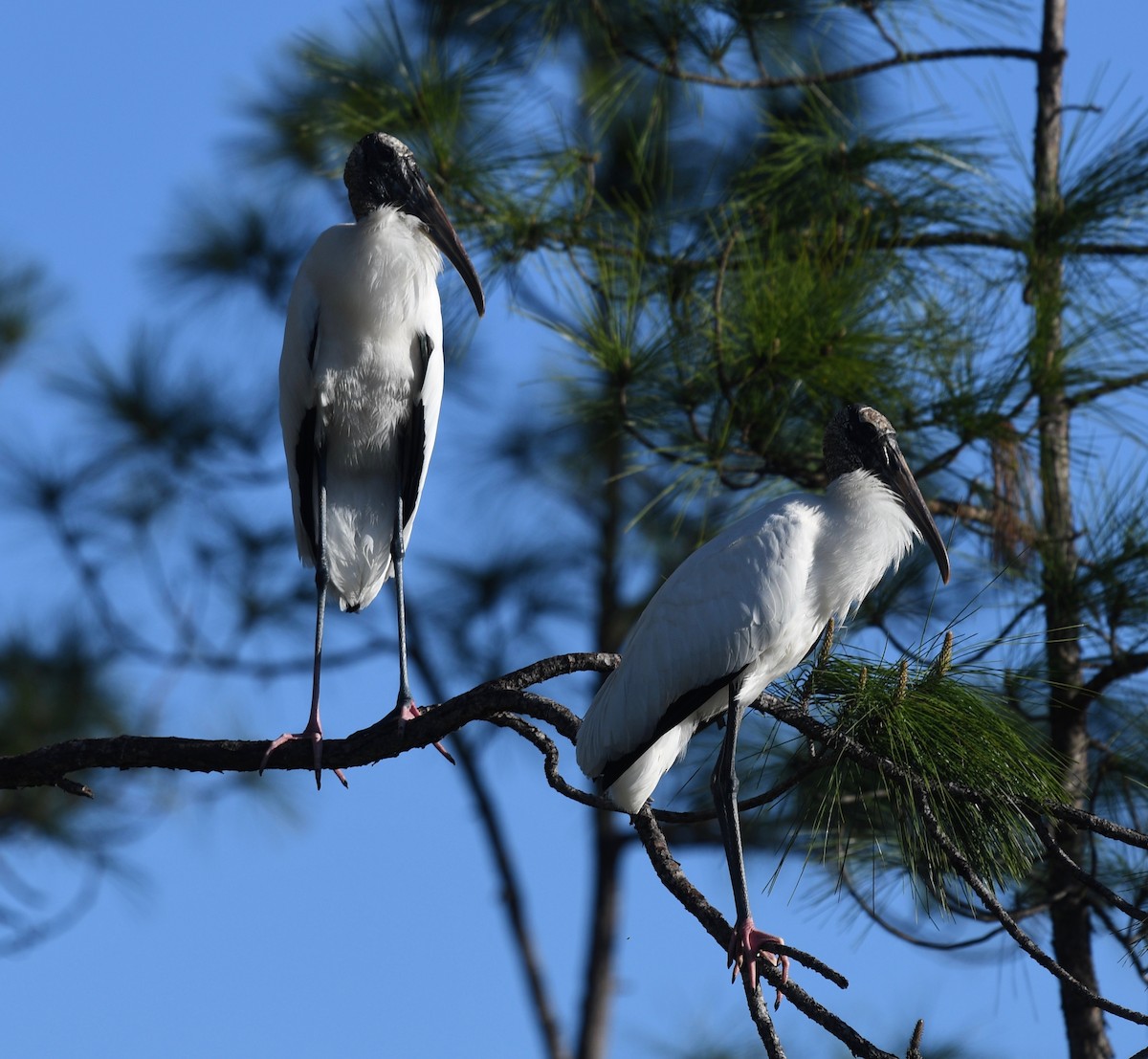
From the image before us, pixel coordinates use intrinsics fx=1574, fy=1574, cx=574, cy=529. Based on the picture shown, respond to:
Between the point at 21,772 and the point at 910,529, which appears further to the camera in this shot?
the point at 910,529

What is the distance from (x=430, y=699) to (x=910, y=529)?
3990 mm

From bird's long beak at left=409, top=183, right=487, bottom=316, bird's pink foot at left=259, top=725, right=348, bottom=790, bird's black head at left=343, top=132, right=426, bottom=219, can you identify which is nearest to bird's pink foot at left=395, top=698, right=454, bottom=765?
bird's pink foot at left=259, top=725, right=348, bottom=790

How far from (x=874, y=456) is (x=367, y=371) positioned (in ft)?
2.78

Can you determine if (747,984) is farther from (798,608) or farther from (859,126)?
(859,126)

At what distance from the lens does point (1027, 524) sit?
3062mm

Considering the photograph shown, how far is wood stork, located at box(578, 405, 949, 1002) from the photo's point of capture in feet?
7.23

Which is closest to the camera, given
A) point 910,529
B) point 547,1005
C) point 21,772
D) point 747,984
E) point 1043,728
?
point 747,984

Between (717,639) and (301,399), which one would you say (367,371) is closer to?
(301,399)

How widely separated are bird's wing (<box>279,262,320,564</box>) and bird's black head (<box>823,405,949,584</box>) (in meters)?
0.86

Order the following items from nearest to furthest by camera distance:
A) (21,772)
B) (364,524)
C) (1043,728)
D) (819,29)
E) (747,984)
Answer: (747,984) < (21,772) < (364,524) < (1043,728) < (819,29)

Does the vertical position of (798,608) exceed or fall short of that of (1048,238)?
it falls short

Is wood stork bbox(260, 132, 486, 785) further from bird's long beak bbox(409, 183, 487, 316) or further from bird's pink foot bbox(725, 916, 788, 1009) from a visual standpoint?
bird's pink foot bbox(725, 916, 788, 1009)

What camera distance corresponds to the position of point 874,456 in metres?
2.41

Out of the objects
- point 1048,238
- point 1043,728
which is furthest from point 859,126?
point 1043,728
